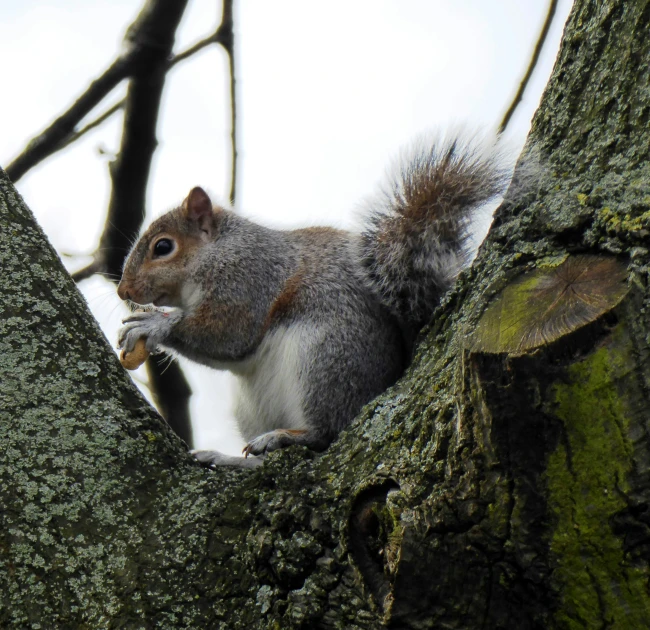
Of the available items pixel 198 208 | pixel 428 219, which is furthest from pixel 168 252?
pixel 428 219

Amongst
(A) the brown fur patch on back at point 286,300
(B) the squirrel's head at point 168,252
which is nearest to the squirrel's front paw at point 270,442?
(A) the brown fur patch on back at point 286,300

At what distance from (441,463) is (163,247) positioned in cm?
219

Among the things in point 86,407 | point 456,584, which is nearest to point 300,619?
point 456,584

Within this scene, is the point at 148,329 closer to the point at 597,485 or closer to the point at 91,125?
the point at 91,125

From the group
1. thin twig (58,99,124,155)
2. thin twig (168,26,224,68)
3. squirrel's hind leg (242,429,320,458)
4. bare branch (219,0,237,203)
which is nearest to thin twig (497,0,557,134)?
bare branch (219,0,237,203)

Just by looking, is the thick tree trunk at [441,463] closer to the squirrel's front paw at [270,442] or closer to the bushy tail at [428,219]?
the squirrel's front paw at [270,442]

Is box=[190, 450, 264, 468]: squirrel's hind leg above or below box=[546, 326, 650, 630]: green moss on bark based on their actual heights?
above

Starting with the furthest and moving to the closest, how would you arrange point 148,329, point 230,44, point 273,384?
point 230,44, point 148,329, point 273,384

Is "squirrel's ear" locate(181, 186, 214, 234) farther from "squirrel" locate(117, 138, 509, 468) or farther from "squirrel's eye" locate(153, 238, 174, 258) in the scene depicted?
"squirrel's eye" locate(153, 238, 174, 258)

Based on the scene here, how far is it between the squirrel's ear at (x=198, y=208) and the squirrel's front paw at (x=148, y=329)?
504 mm

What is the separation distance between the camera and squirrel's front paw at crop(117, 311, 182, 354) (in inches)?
107

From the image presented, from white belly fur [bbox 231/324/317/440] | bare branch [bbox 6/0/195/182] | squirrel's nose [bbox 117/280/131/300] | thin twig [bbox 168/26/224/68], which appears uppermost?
thin twig [bbox 168/26/224/68]

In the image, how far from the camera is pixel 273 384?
2.65 metres

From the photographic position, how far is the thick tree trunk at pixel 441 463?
110 centimetres
